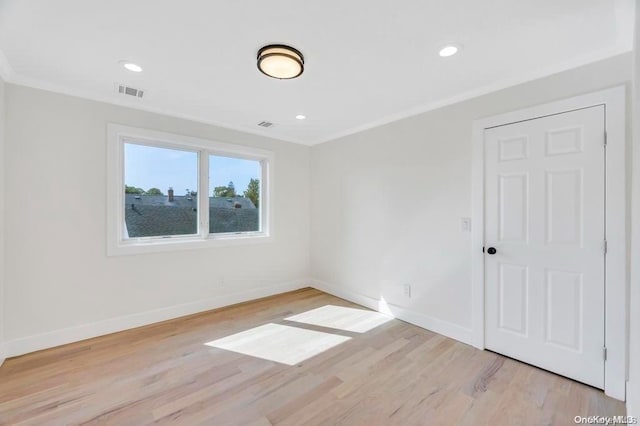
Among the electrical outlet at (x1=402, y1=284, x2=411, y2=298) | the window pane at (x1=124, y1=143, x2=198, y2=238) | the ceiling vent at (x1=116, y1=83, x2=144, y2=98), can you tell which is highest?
the ceiling vent at (x1=116, y1=83, x2=144, y2=98)

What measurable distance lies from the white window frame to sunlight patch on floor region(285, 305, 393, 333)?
1.36 meters

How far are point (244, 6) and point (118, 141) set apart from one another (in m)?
2.29

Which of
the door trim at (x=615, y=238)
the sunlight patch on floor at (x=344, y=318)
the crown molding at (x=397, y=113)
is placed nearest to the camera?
the door trim at (x=615, y=238)

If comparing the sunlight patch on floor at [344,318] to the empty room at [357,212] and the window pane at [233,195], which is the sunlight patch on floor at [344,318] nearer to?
the empty room at [357,212]

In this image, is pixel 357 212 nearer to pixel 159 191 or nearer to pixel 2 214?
pixel 159 191

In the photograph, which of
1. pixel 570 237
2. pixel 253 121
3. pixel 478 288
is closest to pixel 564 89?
pixel 570 237

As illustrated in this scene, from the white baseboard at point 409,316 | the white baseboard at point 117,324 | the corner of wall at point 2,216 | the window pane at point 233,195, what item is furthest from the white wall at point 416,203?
the corner of wall at point 2,216

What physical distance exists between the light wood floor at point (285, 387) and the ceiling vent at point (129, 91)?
8.32ft

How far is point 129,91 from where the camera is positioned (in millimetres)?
2676

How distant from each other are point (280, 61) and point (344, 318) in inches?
112

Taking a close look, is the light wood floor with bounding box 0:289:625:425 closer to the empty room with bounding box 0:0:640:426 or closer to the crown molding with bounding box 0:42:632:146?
the empty room with bounding box 0:0:640:426

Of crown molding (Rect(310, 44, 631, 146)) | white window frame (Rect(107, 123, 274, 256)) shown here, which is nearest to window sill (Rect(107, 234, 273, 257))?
white window frame (Rect(107, 123, 274, 256))

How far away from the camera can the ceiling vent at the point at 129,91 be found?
2.59 m

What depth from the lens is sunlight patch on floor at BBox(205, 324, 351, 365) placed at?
2.46 metres
